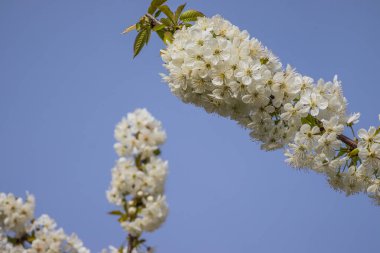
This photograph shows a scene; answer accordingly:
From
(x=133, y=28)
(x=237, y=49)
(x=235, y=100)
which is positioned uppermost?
(x=133, y=28)

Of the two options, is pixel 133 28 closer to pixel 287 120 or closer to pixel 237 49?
pixel 237 49

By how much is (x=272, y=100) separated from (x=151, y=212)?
1.67 metres

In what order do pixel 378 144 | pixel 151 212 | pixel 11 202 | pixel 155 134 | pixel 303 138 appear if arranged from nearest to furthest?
pixel 151 212, pixel 155 134, pixel 378 144, pixel 303 138, pixel 11 202

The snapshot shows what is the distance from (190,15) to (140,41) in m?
0.68

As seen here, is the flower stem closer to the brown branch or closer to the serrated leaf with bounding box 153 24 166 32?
the serrated leaf with bounding box 153 24 166 32

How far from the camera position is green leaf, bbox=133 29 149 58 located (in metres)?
4.70

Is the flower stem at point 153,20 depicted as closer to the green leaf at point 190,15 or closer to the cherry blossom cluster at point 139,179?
the green leaf at point 190,15

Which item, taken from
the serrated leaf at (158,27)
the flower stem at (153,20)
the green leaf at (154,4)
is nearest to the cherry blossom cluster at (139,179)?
the serrated leaf at (158,27)

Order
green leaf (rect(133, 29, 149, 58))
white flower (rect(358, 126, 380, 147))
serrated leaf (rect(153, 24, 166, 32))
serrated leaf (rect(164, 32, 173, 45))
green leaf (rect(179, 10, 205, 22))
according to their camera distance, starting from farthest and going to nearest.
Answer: green leaf (rect(133, 29, 149, 58))
green leaf (rect(179, 10, 205, 22))
serrated leaf (rect(153, 24, 166, 32))
serrated leaf (rect(164, 32, 173, 45))
white flower (rect(358, 126, 380, 147))

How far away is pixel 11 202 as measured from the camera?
4.25m

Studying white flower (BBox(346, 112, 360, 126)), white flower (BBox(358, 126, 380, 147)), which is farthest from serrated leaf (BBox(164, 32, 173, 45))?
white flower (BBox(358, 126, 380, 147))

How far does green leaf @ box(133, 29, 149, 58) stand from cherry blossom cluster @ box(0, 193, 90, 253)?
218 centimetres

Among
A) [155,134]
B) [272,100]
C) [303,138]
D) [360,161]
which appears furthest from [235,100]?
[360,161]

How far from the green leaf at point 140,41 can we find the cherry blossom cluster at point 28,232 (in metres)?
2.18
